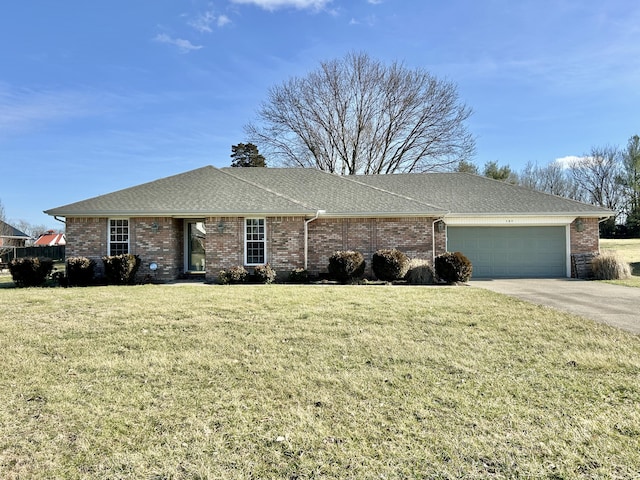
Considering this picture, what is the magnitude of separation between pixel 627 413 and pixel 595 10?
38.0ft

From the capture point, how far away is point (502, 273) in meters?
16.9

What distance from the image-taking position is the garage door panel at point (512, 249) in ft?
55.3

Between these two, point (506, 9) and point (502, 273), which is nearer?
point (506, 9)

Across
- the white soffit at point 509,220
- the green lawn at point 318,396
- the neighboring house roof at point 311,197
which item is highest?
the neighboring house roof at point 311,197

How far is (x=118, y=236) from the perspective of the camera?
15.0 meters

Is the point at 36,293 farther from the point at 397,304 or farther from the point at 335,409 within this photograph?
the point at 335,409

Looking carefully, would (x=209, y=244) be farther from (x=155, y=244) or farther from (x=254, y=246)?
(x=155, y=244)

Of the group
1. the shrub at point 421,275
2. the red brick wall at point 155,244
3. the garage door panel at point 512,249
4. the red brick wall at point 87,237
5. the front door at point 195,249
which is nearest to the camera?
the shrub at point 421,275

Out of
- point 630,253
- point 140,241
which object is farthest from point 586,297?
point 630,253

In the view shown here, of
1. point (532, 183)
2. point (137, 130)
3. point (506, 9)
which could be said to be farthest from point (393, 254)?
point (532, 183)

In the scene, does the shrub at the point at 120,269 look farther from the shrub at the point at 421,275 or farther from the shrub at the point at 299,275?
the shrub at the point at 421,275

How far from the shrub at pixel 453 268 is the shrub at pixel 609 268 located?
234 inches

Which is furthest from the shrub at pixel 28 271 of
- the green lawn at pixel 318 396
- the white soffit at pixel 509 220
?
the white soffit at pixel 509 220

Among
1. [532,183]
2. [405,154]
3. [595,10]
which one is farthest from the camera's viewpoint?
[532,183]
